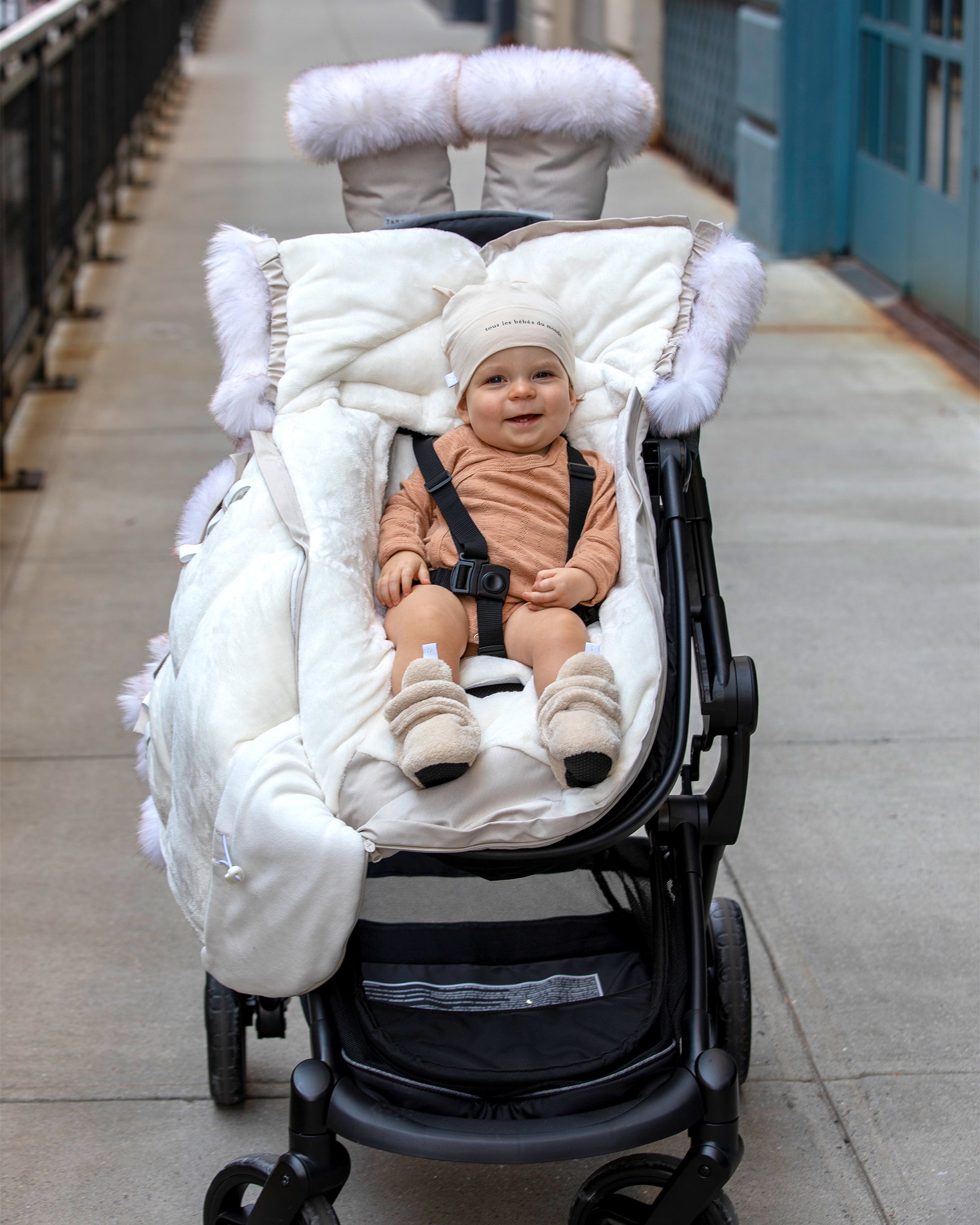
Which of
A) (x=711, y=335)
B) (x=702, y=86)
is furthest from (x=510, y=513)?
(x=702, y=86)

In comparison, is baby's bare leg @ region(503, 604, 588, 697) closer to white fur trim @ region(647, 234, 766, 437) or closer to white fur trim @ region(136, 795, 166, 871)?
white fur trim @ region(647, 234, 766, 437)

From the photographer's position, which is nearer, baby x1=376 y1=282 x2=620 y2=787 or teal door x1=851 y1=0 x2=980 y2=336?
baby x1=376 y1=282 x2=620 y2=787

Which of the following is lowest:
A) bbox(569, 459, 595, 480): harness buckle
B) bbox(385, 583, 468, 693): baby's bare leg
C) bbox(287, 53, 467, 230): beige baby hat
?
bbox(385, 583, 468, 693): baby's bare leg

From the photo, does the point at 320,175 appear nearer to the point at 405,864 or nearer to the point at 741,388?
the point at 741,388

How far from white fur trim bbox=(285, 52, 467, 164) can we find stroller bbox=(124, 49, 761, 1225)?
13mm

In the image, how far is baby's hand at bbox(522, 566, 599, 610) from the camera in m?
2.39

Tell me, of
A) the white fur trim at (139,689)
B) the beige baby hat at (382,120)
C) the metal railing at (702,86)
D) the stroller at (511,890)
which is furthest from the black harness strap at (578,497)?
the metal railing at (702,86)

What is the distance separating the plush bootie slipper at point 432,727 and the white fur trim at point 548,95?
45.8 inches

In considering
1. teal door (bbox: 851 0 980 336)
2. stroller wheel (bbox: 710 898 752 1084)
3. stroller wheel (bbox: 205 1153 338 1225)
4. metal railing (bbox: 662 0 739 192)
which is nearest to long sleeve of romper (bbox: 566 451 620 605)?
stroller wheel (bbox: 710 898 752 1084)

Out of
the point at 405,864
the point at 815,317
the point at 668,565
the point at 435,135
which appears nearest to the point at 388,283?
the point at 435,135

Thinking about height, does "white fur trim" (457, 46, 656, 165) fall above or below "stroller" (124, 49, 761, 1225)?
above

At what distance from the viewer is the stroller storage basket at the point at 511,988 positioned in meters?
2.03

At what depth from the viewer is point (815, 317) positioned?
24.2 feet

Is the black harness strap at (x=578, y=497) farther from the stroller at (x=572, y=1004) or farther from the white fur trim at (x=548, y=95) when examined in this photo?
the white fur trim at (x=548, y=95)
